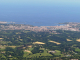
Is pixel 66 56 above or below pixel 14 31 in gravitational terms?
below

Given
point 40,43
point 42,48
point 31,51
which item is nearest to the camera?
point 31,51

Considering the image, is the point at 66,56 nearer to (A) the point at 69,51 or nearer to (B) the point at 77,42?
(A) the point at 69,51

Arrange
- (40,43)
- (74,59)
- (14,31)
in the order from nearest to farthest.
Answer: (74,59) → (40,43) → (14,31)

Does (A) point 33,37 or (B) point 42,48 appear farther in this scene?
(A) point 33,37

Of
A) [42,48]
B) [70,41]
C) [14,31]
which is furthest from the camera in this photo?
[14,31]

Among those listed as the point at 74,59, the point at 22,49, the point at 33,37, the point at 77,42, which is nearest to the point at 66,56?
the point at 74,59

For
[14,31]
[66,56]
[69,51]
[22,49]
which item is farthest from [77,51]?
[14,31]

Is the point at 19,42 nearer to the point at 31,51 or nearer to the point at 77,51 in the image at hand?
the point at 31,51

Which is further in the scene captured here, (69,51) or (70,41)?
(70,41)

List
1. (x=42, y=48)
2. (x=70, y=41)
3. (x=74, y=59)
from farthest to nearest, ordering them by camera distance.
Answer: (x=70, y=41) → (x=42, y=48) → (x=74, y=59)
